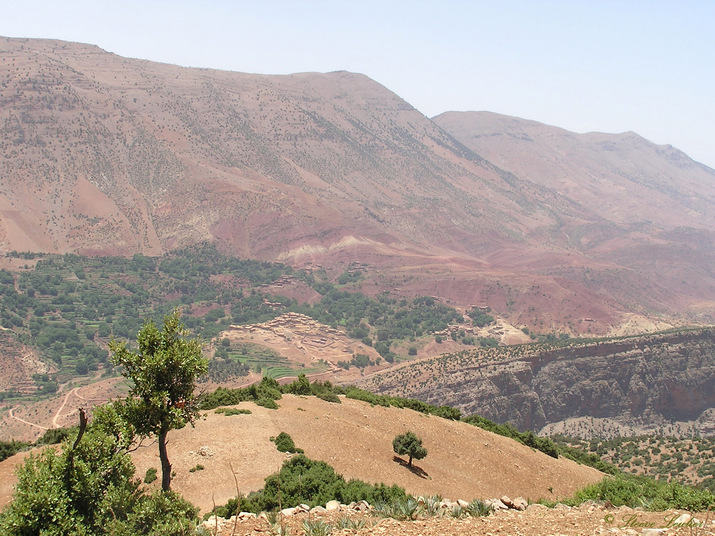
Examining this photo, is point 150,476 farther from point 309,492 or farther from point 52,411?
point 52,411

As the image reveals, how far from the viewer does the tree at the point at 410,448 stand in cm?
2588

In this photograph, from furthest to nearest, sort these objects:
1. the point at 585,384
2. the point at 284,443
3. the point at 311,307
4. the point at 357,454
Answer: the point at 311,307 < the point at 585,384 < the point at 357,454 < the point at 284,443

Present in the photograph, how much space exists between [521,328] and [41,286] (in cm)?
7892

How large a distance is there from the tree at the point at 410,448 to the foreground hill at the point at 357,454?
552 mm

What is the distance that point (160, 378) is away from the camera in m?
16.6

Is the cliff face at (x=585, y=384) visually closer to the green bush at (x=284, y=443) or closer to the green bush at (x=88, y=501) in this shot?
the green bush at (x=284, y=443)

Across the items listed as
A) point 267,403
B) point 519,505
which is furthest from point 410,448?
point 519,505

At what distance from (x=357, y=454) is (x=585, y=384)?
5136 centimetres

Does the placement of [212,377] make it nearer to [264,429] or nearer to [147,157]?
[264,429]

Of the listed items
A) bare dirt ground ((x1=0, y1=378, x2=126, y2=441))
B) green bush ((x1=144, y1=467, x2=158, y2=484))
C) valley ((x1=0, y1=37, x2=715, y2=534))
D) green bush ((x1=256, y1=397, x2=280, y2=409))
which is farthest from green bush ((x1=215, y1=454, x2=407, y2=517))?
bare dirt ground ((x1=0, y1=378, x2=126, y2=441))

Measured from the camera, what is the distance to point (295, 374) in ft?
264

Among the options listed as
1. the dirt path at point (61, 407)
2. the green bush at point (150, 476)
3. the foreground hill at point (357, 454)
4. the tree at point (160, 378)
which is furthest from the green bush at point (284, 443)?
the dirt path at point (61, 407)

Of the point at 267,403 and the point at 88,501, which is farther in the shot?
the point at 267,403

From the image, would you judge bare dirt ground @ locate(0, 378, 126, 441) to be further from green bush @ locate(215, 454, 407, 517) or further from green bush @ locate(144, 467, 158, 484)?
green bush @ locate(215, 454, 407, 517)
